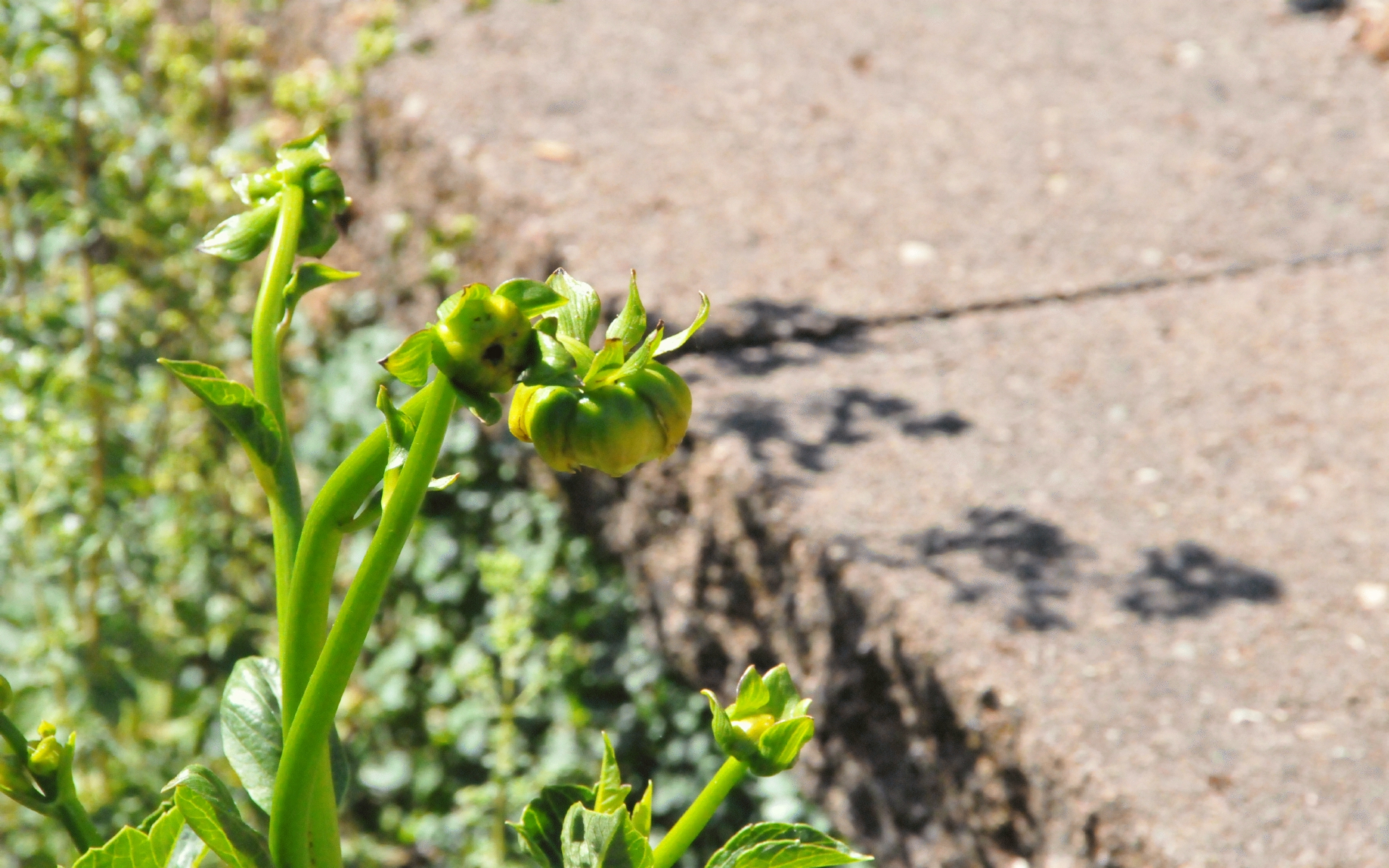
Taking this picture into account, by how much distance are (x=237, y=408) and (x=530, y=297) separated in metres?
0.19

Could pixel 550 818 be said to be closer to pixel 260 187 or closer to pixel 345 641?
pixel 345 641

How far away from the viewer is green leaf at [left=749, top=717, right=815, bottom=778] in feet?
2.31

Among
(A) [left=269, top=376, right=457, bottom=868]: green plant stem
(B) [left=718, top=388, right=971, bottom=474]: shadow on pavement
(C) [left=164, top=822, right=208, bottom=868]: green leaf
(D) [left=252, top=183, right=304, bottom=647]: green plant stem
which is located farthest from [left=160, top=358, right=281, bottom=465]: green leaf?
(B) [left=718, top=388, right=971, bottom=474]: shadow on pavement

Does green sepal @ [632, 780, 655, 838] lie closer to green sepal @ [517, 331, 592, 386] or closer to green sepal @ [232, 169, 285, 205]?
green sepal @ [517, 331, 592, 386]

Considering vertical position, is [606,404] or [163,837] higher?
[606,404]

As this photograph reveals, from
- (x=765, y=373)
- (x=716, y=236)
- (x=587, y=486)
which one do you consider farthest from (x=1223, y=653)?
(x=716, y=236)

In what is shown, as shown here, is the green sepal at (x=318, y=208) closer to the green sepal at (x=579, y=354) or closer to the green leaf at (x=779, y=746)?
the green sepal at (x=579, y=354)

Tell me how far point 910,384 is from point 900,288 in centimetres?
34

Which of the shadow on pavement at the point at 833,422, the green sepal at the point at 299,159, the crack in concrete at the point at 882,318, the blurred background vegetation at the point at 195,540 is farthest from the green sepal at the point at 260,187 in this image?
the crack in concrete at the point at 882,318

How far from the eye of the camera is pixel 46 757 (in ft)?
2.47

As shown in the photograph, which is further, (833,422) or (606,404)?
(833,422)

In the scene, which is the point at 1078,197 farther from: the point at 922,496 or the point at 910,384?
the point at 922,496

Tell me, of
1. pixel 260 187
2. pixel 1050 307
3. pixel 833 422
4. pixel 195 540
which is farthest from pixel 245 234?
pixel 1050 307

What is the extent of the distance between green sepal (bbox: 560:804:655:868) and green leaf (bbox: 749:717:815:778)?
7 cm
